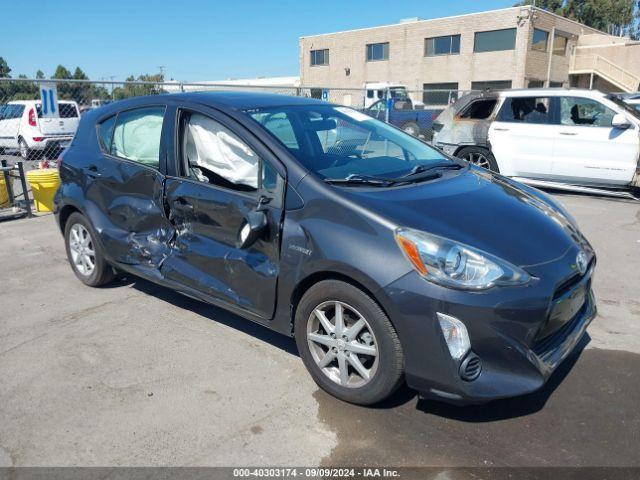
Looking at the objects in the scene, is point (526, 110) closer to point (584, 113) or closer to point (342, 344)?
point (584, 113)

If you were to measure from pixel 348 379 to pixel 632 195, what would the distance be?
24.9 ft

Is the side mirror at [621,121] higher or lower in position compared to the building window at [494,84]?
lower

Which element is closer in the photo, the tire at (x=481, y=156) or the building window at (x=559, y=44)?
the tire at (x=481, y=156)

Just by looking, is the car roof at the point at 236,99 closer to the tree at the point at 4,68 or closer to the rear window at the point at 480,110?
the rear window at the point at 480,110

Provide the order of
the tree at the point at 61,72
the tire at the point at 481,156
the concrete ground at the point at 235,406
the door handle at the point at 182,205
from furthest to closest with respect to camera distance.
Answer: the tree at the point at 61,72
the tire at the point at 481,156
the door handle at the point at 182,205
the concrete ground at the point at 235,406

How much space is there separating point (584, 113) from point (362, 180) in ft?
22.5

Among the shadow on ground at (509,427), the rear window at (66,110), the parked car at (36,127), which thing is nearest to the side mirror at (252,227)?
the shadow on ground at (509,427)

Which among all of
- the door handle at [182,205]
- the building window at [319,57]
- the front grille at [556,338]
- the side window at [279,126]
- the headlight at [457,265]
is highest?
the building window at [319,57]

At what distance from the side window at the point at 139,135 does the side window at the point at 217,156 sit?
1.12 feet

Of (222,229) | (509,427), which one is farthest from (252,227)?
(509,427)

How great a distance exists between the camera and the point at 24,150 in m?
16.5

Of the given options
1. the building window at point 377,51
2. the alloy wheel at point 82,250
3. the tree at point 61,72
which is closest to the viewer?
the alloy wheel at point 82,250

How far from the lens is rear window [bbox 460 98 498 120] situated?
9.42m

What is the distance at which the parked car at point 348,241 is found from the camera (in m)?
2.65
